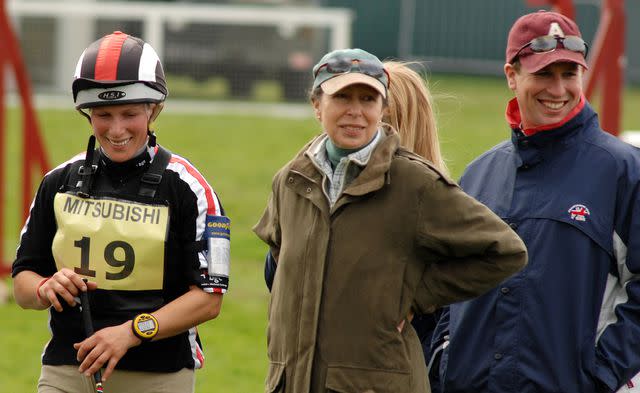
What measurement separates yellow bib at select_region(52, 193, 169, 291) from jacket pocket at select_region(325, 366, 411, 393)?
741 millimetres

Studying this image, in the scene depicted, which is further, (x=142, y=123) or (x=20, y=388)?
(x=20, y=388)

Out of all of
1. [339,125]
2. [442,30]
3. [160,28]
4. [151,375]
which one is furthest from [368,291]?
[442,30]

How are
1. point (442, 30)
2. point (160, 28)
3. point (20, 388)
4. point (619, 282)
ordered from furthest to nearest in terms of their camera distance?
point (442, 30) < point (160, 28) < point (20, 388) < point (619, 282)

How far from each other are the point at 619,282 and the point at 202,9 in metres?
21.2

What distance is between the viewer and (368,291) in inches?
141

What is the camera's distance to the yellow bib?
3.94 metres

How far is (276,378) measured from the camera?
3.67 metres

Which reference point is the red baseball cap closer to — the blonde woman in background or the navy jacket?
the navy jacket

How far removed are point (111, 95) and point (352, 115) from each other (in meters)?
0.82

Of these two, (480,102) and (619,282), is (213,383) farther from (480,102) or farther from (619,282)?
(480,102)

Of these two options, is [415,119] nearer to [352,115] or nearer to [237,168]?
[352,115]

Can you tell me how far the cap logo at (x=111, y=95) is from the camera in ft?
13.0

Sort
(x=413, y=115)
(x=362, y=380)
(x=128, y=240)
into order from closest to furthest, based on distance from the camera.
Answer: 1. (x=362, y=380)
2. (x=128, y=240)
3. (x=413, y=115)

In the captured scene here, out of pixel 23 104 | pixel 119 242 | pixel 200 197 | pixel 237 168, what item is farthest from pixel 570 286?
pixel 237 168
